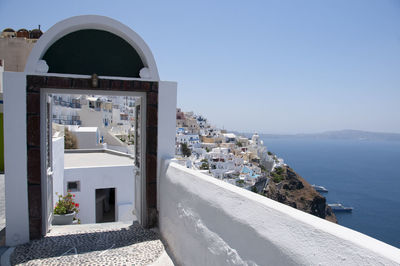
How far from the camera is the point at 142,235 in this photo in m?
4.18

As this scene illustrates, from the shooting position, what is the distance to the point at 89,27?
411 centimetres

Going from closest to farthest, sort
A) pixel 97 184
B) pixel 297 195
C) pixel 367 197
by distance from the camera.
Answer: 1. pixel 97 184
2. pixel 297 195
3. pixel 367 197

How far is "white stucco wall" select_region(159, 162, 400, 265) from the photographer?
4.25ft

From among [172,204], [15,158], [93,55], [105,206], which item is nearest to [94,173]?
[105,206]

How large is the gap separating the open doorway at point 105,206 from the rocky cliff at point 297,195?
3664 cm

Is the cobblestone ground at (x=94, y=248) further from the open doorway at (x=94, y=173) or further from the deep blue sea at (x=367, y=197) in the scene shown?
the deep blue sea at (x=367, y=197)

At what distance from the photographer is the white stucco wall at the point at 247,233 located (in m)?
1.30

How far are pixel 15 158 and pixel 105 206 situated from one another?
804 centimetres

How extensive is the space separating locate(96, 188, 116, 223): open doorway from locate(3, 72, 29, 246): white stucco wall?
6.68 meters

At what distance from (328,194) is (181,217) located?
228 ft

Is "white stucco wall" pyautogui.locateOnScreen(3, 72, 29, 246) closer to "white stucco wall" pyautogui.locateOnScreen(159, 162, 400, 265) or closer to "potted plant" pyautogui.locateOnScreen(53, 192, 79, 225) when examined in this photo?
"potted plant" pyautogui.locateOnScreen(53, 192, 79, 225)

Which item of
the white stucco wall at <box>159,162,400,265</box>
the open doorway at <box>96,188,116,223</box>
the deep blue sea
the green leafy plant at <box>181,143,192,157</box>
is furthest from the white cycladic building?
the green leafy plant at <box>181,143,192,157</box>

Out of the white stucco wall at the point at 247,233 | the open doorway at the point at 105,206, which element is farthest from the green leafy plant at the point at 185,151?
the white stucco wall at the point at 247,233

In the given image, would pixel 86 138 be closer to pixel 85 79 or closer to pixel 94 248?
pixel 85 79
